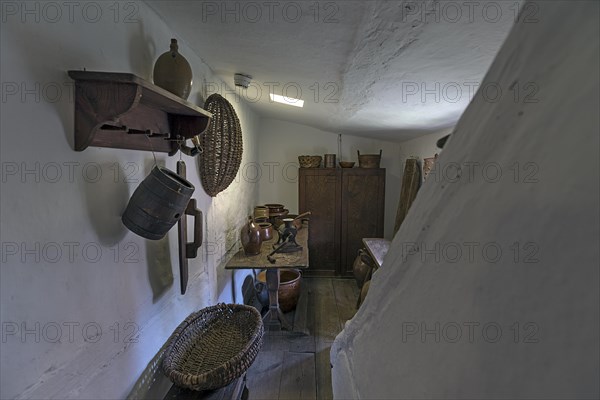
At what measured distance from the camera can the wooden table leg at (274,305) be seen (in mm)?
2439

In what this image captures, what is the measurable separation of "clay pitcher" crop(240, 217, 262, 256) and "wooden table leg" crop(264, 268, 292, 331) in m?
0.22

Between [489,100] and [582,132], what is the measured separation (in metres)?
0.11

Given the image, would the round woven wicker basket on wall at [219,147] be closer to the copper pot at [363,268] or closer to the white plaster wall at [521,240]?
the white plaster wall at [521,240]

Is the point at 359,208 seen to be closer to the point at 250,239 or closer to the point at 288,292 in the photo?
the point at 288,292

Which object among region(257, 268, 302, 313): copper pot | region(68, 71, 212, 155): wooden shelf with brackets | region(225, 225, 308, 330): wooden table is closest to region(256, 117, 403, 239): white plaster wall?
region(257, 268, 302, 313): copper pot

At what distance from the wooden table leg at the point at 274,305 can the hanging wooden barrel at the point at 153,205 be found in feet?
5.16

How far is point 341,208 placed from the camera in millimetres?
3572

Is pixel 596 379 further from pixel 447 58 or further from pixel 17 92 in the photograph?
pixel 447 58

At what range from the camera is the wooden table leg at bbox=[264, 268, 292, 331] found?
244cm

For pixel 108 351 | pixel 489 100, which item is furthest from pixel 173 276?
pixel 489 100

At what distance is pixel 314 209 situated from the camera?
11.8 ft

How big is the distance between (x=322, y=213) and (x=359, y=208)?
1.47 ft

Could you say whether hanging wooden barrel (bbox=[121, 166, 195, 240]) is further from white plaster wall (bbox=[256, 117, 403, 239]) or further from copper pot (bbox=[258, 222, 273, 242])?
white plaster wall (bbox=[256, 117, 403, 239])

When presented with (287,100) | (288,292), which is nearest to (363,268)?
(288,292)
